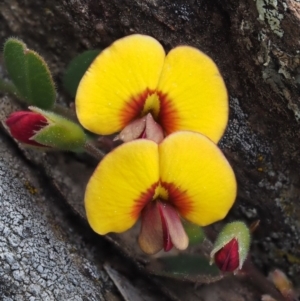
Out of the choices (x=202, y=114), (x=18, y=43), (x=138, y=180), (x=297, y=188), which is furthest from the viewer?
(x=297, y=188)

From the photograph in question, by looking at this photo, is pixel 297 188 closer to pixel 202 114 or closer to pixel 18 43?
pixel 202 114

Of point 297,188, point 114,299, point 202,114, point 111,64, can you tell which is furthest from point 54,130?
point 297,188

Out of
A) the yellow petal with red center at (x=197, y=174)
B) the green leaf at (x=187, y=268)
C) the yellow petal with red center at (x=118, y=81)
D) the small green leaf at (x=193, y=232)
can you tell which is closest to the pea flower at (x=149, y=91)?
the yellow petal with red center at (x=118, y=81)

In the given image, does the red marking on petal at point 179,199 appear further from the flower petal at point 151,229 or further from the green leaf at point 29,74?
the green leaf at point 29,74

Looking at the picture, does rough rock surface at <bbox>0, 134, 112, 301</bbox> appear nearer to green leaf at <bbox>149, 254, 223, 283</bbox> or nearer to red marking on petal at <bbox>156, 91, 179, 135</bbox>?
green leaf at <bbox>149, 254, 223, 283</bbox>

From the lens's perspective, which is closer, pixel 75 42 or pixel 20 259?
pixel 20 259

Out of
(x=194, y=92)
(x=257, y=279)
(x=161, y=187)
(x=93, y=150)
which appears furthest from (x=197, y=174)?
(x=257, y=279)
